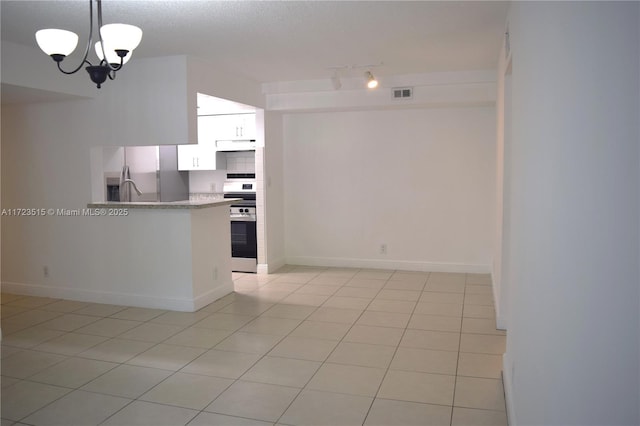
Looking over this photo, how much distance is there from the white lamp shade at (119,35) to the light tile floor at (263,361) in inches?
80.3

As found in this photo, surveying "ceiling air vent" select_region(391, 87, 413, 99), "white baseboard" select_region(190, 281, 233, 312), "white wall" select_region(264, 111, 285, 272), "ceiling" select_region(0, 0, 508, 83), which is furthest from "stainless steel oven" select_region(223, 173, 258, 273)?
"ceiling air vent" select_region(391, 87, 413, 99)

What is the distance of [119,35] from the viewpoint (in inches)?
105

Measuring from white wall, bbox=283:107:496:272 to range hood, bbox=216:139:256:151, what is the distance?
1.96 ft

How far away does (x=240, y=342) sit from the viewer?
13.1ft

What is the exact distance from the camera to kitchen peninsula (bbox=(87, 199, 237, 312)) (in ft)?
15.9

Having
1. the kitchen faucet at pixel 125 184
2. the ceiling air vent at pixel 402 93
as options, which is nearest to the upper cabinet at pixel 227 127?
the kitchen faucet at pixel 125 184

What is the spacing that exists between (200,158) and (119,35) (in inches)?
168

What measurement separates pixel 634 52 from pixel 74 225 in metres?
5.21

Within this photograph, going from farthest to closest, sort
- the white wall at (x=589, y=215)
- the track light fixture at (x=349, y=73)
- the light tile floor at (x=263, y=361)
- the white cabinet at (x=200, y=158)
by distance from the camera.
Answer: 1. the white cabinet at (x=200, y=158)
2. the track light fixture at (x=349, y=73)
3. the light tile floor at (x=263, y=361)
4. the white wall at (x=589, y=215)

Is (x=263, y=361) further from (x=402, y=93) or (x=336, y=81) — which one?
(x=402, y=93)

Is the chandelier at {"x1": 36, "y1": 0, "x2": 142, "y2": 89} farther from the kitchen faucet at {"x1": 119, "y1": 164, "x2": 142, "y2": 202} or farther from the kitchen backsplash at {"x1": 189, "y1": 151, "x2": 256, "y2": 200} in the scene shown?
the kitchen backsplash at {"x1": 189, "y1": 151, "x2": 256, "y2": 200}

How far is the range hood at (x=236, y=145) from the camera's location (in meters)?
6.57

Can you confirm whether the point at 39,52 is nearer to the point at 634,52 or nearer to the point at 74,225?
the point at 74,225

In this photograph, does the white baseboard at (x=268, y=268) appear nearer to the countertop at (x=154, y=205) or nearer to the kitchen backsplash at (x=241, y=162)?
the kitchen backsplash at (x=241, y=162)
